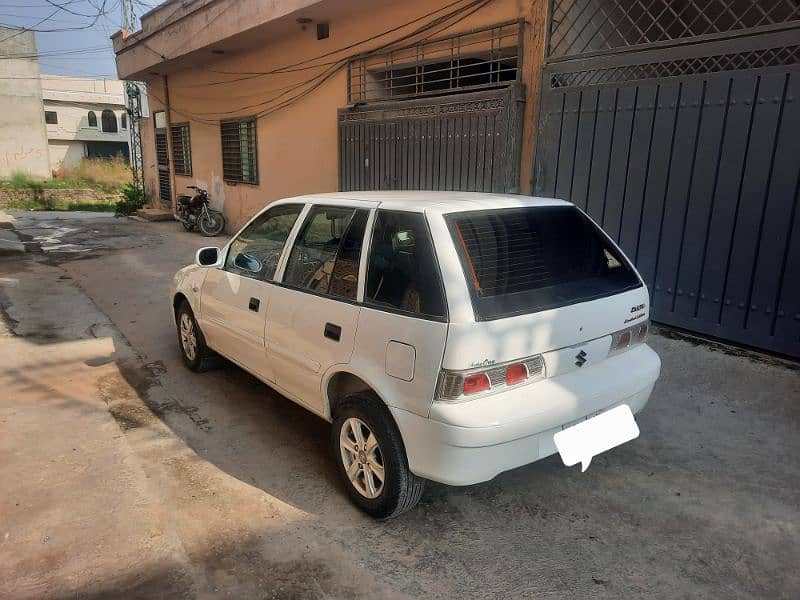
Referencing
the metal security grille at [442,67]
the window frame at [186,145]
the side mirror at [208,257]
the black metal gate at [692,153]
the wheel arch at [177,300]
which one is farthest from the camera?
the window frame at [186,145]

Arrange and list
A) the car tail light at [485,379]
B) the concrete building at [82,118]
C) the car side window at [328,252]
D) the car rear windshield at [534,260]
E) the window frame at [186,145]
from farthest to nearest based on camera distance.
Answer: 1. the concrete building at [82,118]
2. the window frame at [186,145]
3. the car side window at [328,252]
4. the car rear windshield at [534,260]
5. the car tail light at [485,379]

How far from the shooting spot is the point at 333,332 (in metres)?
2.98

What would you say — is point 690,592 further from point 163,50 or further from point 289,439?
point 163,50

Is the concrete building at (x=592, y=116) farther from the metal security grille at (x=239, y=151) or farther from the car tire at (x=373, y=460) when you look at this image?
the car tire at (x=373, y=460)

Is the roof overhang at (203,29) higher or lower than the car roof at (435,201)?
higher

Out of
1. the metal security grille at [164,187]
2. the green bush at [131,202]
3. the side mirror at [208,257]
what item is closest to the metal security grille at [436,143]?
the side mirror at [208,257]

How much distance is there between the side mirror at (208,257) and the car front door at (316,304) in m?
0.96

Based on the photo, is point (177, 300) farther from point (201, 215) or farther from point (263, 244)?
point (201, 215)

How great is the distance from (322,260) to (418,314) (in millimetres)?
935

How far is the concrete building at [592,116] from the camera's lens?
15.2 feet

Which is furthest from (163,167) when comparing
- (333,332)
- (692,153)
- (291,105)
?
(333,332)

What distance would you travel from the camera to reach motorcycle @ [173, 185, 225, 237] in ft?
44.0

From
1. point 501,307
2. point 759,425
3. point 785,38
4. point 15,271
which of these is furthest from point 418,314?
Answer: point 15,271

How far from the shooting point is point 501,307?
8.39ft
